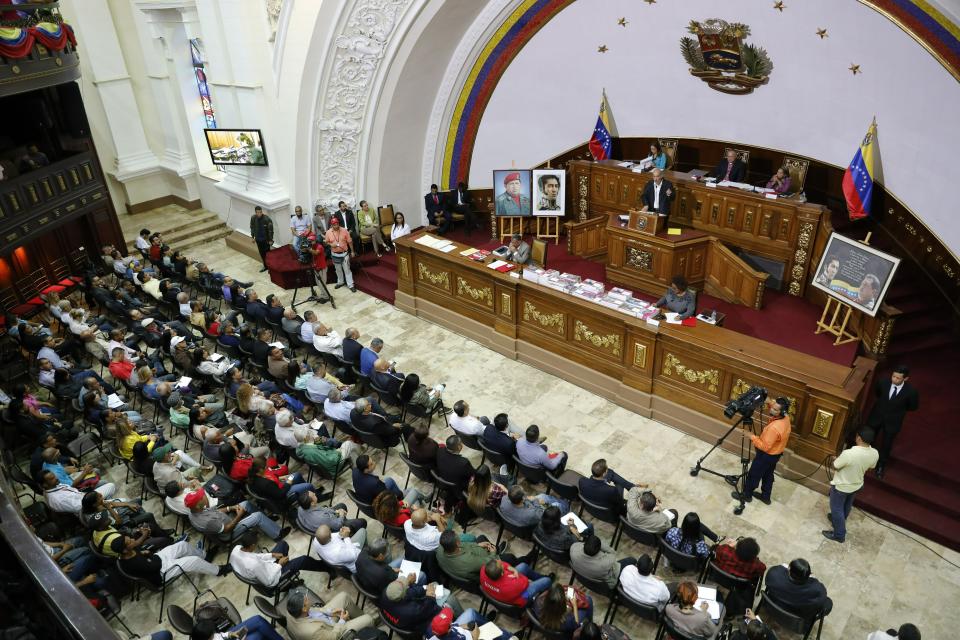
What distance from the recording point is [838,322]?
8.89 m

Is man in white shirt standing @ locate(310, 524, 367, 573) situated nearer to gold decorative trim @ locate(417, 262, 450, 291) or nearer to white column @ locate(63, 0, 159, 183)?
gold decorative trim @ locate(417, 262, 450, 291)

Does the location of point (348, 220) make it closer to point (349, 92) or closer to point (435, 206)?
point (435, 206)

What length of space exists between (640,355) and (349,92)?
7.29m

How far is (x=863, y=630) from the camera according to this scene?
5.59 meters

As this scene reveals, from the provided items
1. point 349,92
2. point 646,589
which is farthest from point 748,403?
point 349,92

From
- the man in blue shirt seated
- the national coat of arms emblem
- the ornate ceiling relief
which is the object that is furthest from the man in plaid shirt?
the ornate ceiling relief

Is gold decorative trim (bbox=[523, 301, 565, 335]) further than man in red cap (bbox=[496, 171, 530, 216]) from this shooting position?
No

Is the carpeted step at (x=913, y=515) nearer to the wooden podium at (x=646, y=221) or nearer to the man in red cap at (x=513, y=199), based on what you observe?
the wooden podium at (x=646, y=221)

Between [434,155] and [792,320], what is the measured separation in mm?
7415

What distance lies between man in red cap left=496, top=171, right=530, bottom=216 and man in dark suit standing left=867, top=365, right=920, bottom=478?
6923 millimetres

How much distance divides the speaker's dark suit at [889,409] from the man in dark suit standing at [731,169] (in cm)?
488

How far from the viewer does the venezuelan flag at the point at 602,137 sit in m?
11.7

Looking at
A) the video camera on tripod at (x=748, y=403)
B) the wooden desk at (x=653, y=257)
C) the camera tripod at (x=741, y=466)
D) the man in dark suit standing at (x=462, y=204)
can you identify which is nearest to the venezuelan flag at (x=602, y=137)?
the wooden desk at (x=653, y=257)

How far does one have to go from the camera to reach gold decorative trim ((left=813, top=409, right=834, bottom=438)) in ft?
22.1
